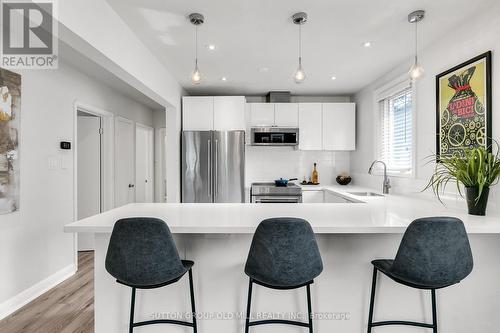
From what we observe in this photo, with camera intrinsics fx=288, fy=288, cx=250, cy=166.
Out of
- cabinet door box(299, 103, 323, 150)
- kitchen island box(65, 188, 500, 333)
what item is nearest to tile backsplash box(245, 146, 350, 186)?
cabinet door box(299, 103, 323, 150)

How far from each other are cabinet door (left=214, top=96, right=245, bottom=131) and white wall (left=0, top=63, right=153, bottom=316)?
181 cm

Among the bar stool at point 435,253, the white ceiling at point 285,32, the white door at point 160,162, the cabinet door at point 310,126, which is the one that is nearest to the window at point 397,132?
the white ceiling at point 285,32

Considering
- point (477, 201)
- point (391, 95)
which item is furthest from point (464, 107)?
point (391, 95)

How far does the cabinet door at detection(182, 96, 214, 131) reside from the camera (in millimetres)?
4465

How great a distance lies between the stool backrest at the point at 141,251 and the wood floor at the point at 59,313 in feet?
3.82

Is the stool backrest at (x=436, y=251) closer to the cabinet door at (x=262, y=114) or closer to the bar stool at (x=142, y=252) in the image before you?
the bar stool at (x=142, y=252)

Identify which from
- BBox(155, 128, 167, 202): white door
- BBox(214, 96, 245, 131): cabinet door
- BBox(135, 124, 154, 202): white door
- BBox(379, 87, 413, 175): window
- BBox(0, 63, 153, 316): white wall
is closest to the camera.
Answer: BBox(0, 63, 153, 316): white wall

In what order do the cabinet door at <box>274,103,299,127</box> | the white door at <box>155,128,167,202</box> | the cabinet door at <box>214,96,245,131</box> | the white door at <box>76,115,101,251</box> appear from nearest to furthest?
the white door at <box>76,115,101,251</box> → the cabinet door at <box>214,96,245,131</box> → the cabinet door at <box>274,103,299,127</box> → the white door at <box>155,128,167,202</box>

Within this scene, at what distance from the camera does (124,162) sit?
4.74 m

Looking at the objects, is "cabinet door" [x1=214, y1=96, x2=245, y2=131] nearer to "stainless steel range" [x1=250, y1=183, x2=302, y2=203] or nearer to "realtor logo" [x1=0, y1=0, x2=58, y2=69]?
"stainless steel range" [x1=250, y1=183, x2=302, y2=203]

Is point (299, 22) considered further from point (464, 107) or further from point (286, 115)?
point (286, 115)

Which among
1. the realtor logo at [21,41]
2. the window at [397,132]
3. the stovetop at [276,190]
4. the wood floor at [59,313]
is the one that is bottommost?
the wood floor at [59,313]

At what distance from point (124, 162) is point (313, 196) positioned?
3.09 metres

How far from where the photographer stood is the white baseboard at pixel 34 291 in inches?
96.5
